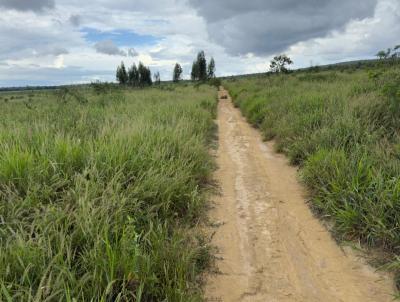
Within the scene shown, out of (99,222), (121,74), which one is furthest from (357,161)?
(121,74)

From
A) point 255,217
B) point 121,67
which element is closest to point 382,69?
point 255,217

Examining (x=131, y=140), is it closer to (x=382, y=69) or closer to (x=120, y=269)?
(x=120, y=269)

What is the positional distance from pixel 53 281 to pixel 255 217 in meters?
2.41

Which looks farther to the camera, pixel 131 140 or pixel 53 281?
pixel 131 140

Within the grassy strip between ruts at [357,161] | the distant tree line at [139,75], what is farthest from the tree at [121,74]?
the grassy strip between ruts at [357,161]

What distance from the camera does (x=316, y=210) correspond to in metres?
3.88

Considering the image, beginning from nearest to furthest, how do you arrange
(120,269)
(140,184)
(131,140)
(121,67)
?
(120,269)
(140,184)
(131,140)
(121,67)

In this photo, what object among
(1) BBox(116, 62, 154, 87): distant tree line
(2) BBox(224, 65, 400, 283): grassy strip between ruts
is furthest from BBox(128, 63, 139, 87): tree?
(2) BBox(224, 65, 400, 283): grassy strip between ruts

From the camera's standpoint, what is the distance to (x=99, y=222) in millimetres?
2494

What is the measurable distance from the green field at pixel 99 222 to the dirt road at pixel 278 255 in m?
0.29

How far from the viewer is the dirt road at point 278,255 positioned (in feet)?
8.19

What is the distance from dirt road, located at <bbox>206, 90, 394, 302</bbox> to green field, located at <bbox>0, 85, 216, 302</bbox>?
0.95ft

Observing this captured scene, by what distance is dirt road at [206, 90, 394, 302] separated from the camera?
2.50 metres

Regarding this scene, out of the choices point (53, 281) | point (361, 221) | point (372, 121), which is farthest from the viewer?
point (372, 121)
